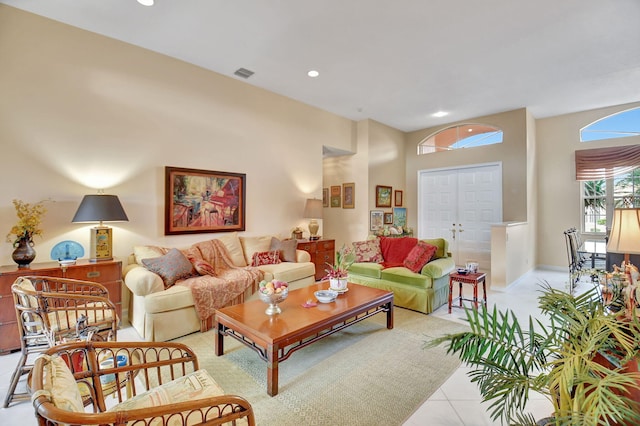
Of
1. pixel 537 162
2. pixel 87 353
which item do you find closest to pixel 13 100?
pixel 87 353

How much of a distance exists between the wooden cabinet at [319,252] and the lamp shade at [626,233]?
3.83 m

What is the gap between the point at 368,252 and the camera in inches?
180

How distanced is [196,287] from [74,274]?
113 cm

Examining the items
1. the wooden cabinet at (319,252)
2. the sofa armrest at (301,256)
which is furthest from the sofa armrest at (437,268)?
the wooden cabinet at (319,252)

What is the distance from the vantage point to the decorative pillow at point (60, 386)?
2.93 ft

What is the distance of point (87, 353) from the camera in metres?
1.31

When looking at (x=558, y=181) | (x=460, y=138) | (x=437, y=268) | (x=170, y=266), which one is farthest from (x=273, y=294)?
(x=558, y=181)

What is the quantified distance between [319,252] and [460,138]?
4.30 meters

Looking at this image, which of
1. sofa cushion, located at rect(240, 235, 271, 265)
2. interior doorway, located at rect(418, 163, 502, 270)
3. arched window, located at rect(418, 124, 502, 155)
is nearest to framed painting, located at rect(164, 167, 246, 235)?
sofa cushion, located at rect(240, 235, 271, 265)

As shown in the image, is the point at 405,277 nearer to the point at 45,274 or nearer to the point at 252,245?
the point at 252,245

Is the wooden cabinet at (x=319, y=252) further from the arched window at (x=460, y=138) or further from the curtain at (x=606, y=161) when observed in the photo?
the curtain at (x=606, y=161)

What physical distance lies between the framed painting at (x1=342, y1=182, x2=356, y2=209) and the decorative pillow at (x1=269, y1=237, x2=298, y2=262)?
2367 mm

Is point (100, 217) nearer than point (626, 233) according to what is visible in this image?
No

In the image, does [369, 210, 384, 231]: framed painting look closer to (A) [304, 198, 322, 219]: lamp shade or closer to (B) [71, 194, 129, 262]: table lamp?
(A) [304, 198, 322, 219]: lamp shade
